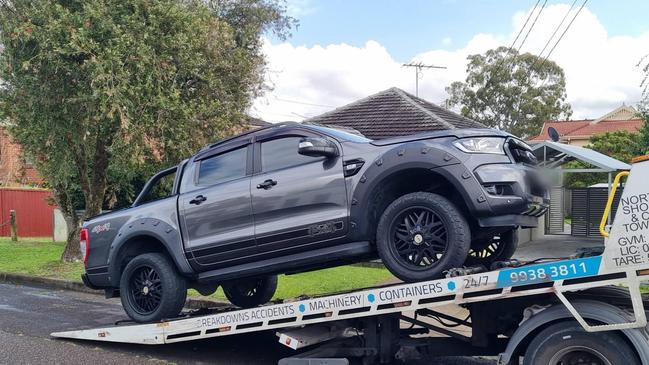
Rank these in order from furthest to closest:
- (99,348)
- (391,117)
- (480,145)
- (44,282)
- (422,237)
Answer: (391,117) < (44,282) < (99,348) < (480,145) < (422,237)

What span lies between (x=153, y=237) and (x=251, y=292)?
1.71 m

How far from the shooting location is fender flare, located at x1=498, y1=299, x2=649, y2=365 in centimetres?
411

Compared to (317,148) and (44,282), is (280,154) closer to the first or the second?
(317,148)

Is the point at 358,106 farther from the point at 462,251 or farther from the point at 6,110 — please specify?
the point at 462,251

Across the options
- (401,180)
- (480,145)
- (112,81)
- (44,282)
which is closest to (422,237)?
(401,180)

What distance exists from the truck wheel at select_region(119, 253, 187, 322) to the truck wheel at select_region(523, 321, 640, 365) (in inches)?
141

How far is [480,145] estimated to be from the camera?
4906mm

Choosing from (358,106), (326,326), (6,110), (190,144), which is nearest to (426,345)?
(326,326)

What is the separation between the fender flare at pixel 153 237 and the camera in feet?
20.2

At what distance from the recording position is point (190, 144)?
1184 centimetres

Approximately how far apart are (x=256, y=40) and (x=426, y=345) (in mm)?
13674

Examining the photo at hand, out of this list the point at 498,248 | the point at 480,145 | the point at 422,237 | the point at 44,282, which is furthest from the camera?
the point at 44,282

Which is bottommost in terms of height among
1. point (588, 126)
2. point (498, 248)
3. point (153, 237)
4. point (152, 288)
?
point (152, 288)

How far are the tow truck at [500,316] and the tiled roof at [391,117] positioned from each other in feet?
29.4
